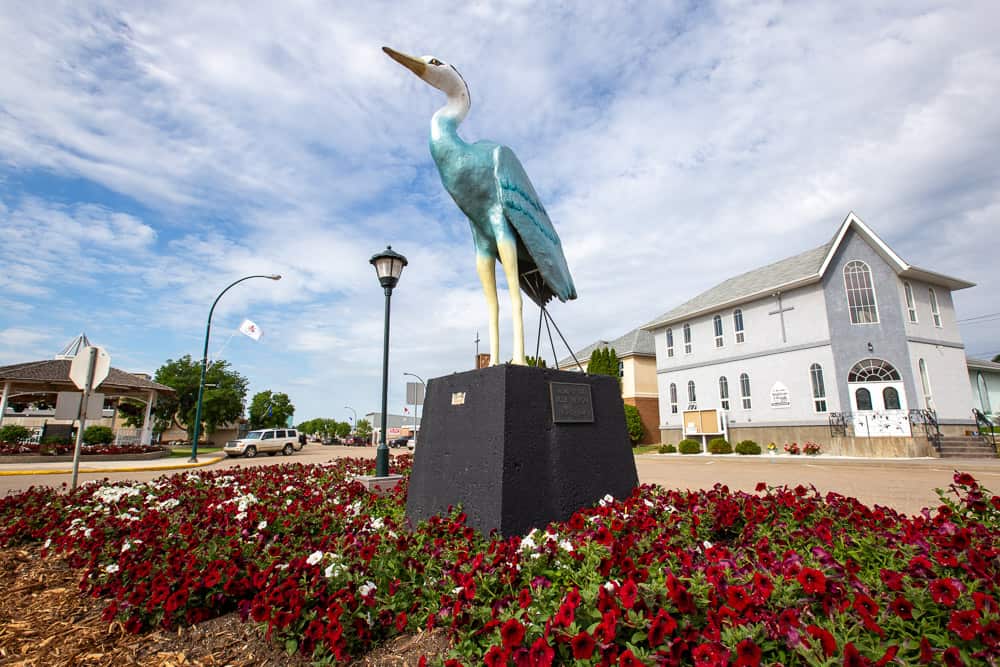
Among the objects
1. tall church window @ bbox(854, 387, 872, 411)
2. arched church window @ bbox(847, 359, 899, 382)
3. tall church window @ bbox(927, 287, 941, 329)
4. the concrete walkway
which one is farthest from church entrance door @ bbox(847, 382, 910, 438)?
the concrete walkway

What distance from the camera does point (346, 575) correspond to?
261 cm

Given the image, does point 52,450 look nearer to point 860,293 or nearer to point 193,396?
point 193,396

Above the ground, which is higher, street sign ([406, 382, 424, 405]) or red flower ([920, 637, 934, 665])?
street sign ([406, 382, 424, 405])

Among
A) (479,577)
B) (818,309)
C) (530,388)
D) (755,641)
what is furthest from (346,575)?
(818,309)

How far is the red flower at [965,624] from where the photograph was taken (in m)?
1.57

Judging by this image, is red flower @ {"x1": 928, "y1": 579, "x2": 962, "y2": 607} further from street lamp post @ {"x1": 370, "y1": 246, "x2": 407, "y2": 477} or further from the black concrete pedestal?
street lamp post @ {"x1": 370, "y1": 246, "x2": 407, "y2": 477}

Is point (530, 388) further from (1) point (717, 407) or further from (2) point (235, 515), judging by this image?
(1) point (717, 407)

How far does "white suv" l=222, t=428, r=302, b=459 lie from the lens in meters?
26.3

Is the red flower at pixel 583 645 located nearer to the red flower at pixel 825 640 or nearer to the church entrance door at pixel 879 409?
the red flower at pixel 825 640

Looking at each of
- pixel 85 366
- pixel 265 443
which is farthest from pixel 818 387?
pixel 265 443

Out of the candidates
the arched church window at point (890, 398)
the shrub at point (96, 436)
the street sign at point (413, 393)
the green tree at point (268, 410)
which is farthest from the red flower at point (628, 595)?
the green tree at point (268, 410)

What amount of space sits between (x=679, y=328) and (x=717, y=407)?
5.26m

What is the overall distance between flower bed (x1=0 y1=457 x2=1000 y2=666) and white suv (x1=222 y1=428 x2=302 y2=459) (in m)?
24.0

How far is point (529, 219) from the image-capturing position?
203 inches
